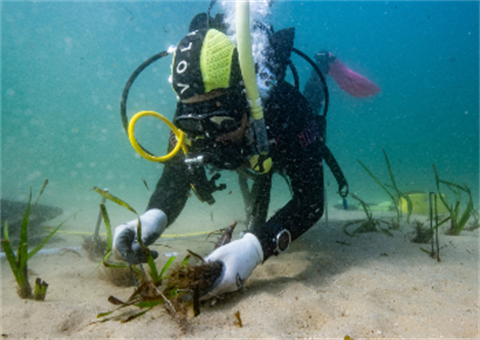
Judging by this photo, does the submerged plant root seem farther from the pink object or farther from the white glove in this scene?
the pink object

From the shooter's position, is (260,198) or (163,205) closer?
(163,205)

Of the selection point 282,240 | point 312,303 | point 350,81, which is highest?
point 350,81

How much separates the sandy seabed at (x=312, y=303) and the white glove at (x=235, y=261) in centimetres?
12

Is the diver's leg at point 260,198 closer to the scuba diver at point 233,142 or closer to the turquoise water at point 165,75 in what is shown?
the scuba diver at point 233,142

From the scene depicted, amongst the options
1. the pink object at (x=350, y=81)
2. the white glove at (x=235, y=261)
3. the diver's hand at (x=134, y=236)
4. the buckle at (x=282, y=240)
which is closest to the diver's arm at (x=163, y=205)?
the diver's hand at (x=134, y=236)

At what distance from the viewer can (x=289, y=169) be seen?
2.71 meters

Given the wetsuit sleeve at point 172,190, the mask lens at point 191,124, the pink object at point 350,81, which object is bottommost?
the wetsuit sleeve at point 172,190

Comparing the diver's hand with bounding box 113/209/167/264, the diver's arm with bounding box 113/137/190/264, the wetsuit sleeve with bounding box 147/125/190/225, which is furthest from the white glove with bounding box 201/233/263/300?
the wetsuit sleeve with bounding box 147/125/190/225

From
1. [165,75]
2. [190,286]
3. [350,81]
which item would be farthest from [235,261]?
[165,75]

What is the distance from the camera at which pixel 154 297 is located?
1.46 metres

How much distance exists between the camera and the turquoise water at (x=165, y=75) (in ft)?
205

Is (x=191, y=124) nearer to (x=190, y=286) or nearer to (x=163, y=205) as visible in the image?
(x=163, y=205)

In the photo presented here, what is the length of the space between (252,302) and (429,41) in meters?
120

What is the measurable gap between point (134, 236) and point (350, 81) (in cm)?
646
